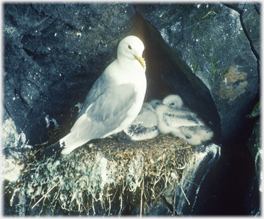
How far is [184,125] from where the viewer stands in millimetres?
2301

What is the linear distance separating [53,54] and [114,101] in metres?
0.66

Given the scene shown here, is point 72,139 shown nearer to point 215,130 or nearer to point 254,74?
point 215,130

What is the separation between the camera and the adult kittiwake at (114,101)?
78.9 inches

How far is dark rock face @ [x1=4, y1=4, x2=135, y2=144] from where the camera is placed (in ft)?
6.43

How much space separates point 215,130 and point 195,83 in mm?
492

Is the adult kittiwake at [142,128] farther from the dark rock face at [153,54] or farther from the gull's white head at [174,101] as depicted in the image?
the dark rock face at [153,54]

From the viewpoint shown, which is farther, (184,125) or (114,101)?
(184,125)

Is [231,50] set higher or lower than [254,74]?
higher

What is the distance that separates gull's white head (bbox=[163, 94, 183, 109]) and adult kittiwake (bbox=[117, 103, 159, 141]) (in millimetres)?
245

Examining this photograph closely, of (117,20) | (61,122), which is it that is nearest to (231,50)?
(117,20)

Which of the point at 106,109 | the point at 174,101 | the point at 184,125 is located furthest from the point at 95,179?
the point at 174,101

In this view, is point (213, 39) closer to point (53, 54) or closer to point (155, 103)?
point (155, 103)

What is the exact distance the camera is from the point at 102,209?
215 cm

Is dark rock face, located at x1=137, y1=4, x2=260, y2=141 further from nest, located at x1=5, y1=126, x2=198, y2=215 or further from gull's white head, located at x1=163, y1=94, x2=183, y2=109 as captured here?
nest, located at x1=5, y1=126, x2=198, y2=215
